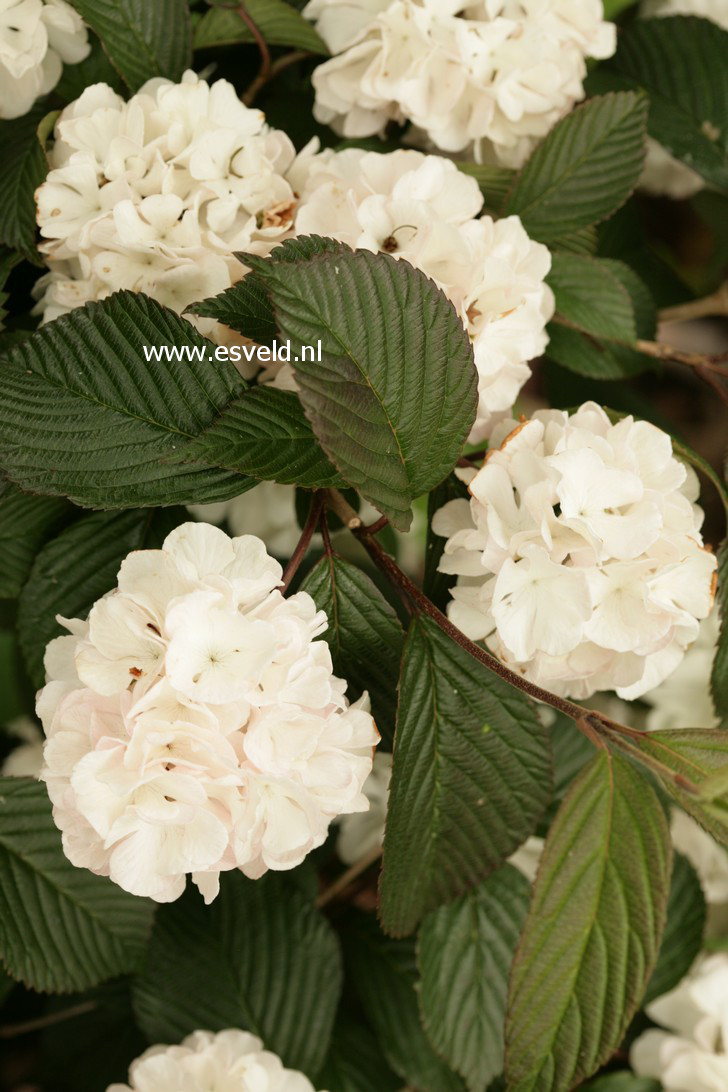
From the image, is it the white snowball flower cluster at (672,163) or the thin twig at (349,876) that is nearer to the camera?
the thin twig at (349,876)

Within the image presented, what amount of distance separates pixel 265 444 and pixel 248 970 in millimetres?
461

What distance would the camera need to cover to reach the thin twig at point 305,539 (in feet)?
1.69

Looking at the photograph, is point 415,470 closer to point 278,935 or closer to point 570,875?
point 570,875

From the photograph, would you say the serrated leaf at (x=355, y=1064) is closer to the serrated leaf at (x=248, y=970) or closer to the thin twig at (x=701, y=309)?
the serrated leaf at (x=248, y=970)

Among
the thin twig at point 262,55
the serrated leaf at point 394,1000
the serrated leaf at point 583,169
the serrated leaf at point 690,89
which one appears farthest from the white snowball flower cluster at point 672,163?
the serrated leaf at point 394,1000

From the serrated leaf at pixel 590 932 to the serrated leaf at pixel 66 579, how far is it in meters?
0.31

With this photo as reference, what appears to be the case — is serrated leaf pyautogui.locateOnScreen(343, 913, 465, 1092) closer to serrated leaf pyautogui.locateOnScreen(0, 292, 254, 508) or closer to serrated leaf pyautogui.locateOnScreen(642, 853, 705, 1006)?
serrated leaf pyautogui.locateOnScreen(642, 853, 705, 1006)

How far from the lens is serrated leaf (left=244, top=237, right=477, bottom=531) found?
0.47 m

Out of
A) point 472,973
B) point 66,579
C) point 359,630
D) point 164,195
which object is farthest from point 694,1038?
point 164,195

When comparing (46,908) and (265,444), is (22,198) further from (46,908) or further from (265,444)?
(46,908)

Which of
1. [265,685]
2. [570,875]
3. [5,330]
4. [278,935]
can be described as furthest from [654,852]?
[5,330]

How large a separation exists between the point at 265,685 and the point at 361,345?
0.17m

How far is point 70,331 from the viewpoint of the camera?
1.72 feet

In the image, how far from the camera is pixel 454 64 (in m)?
0.65
